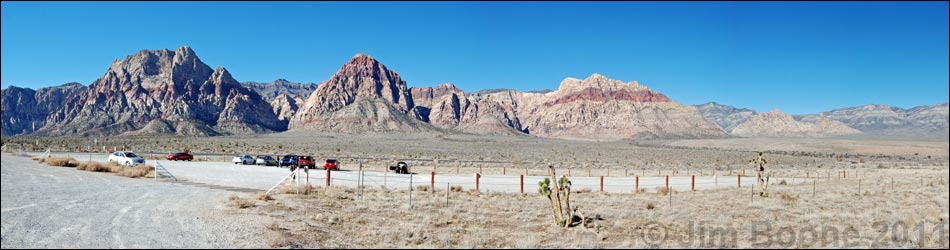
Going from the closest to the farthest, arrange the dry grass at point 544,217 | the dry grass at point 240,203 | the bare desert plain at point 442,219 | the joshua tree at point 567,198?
the bare desert plain at point 442,219, the dry grass at point 544,217, the joshua tree at point 567,198, the dry grass at point 240,203

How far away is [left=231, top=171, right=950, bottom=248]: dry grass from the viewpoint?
11.6 metres

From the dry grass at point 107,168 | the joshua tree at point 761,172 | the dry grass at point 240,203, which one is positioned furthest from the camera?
the dry grass at point 107,168

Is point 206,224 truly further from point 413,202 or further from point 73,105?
point 73,105

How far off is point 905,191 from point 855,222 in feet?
30.4

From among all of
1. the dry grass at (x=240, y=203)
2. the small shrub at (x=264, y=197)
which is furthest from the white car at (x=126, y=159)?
the dry grass at (x=240, y=203)

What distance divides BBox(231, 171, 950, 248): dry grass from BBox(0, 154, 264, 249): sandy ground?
1057mm

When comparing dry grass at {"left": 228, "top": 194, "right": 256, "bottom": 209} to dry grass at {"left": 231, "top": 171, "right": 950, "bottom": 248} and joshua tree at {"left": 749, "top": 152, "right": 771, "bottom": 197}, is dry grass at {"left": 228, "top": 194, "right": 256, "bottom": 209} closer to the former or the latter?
dry grass at {"left": 231, "top": 171, "right": 950, "bottom": 248}

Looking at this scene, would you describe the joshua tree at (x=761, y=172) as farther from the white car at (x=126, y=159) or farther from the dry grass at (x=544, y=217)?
the white car at (x=126, y=159)

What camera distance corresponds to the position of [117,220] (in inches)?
452

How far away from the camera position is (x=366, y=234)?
12.2 meters

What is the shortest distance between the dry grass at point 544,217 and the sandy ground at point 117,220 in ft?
3.47

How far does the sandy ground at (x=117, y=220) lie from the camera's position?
30.8 ft

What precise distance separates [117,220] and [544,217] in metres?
10.1

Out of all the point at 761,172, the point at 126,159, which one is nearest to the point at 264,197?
the point at 761,172
